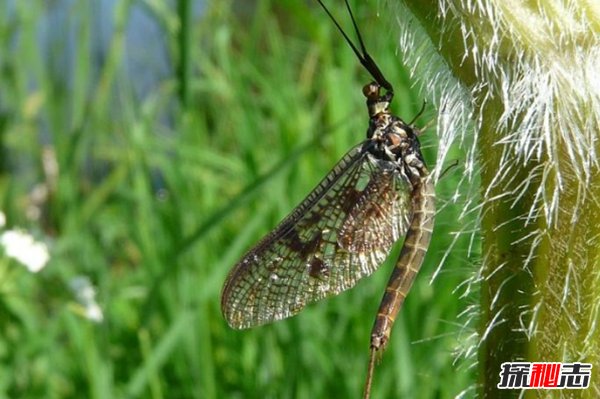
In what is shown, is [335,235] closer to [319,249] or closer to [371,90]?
[319,249]

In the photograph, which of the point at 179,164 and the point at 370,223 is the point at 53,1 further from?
the point at 370,223

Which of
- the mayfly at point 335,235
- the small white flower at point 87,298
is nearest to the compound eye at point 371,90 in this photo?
the mayfly at point 335,235

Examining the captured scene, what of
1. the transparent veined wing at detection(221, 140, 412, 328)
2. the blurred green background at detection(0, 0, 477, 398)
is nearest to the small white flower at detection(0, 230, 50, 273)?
the blurred green background at detection(0, 0, 477, 398)

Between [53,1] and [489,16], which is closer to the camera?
[489,16]

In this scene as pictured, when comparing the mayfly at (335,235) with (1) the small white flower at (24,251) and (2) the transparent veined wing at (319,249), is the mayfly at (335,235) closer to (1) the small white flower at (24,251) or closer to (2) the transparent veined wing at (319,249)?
(2) the transparent veined wing at (319,249)

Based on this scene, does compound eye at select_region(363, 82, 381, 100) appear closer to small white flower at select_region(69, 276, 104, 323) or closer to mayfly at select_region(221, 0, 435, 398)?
mayfly at select_region(221, 0, 435, 398)

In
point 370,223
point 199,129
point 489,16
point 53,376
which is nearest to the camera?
point 489,16

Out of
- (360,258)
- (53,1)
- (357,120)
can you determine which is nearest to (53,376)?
(357,120)
